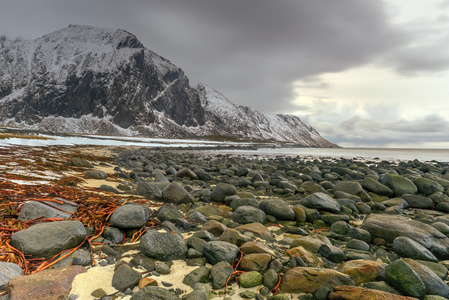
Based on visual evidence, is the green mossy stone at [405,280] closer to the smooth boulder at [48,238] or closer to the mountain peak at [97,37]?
the smooth boulder at [48,238]

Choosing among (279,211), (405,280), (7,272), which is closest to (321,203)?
(279,211)

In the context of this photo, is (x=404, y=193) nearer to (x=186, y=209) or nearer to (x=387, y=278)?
(x=387, y=278)

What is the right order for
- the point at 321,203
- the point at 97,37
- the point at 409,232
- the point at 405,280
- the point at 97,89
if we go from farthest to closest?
the point at 97,37 < the point at 97,89 < the point at 321,203 < the point at 409,232 < the point at 405,280

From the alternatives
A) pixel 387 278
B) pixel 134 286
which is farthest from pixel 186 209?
pixel 387 278

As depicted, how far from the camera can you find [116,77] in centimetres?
15100

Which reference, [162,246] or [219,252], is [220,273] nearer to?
[219,252]

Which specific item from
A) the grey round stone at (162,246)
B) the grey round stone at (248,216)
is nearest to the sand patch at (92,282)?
the grey round stone at (162,246)

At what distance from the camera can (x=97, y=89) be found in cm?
14825

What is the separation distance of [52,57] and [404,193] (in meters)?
229

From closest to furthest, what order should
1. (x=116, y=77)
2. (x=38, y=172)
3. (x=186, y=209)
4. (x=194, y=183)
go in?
(x=186, y=209), (x=38, y=172), (x=194, y=183), (x=116, y=77)

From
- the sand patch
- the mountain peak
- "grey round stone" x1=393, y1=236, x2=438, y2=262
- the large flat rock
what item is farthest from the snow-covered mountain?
"grey round stone" x1=393, y1=236, x2=438, y2=262

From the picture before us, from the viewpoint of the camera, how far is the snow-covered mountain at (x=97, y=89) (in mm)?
137000

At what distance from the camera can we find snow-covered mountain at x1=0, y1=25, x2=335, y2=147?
137000 millimetres

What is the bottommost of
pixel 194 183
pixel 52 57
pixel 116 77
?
pixel 194 183
